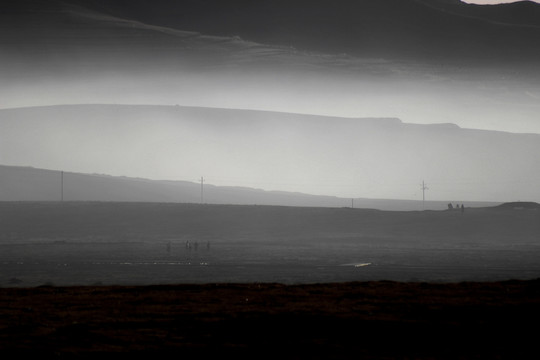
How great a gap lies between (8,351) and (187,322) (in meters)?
6.64

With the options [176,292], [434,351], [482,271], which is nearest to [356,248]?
[482,271]

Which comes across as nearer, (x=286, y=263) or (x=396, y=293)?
(x=396, y=293)

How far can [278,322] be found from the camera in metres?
28.6

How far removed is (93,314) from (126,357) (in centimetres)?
774

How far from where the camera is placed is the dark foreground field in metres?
24.7

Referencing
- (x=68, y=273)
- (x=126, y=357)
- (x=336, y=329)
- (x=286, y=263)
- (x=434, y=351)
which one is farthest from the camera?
(x=286, y=263)

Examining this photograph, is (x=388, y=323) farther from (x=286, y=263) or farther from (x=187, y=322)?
(x=286, y=263)

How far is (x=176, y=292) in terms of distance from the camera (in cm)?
3822

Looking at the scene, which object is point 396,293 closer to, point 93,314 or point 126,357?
point 93,314

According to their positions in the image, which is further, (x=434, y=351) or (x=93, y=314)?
(x=93, y=314)

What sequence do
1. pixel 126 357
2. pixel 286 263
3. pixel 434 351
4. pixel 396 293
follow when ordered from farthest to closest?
pixel 286 263 → pixel 396 293 → pixel 434 351 → pixel 126 357

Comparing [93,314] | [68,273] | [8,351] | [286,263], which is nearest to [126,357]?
[8,351]

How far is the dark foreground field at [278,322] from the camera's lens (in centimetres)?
2473

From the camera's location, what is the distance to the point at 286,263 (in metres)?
134
